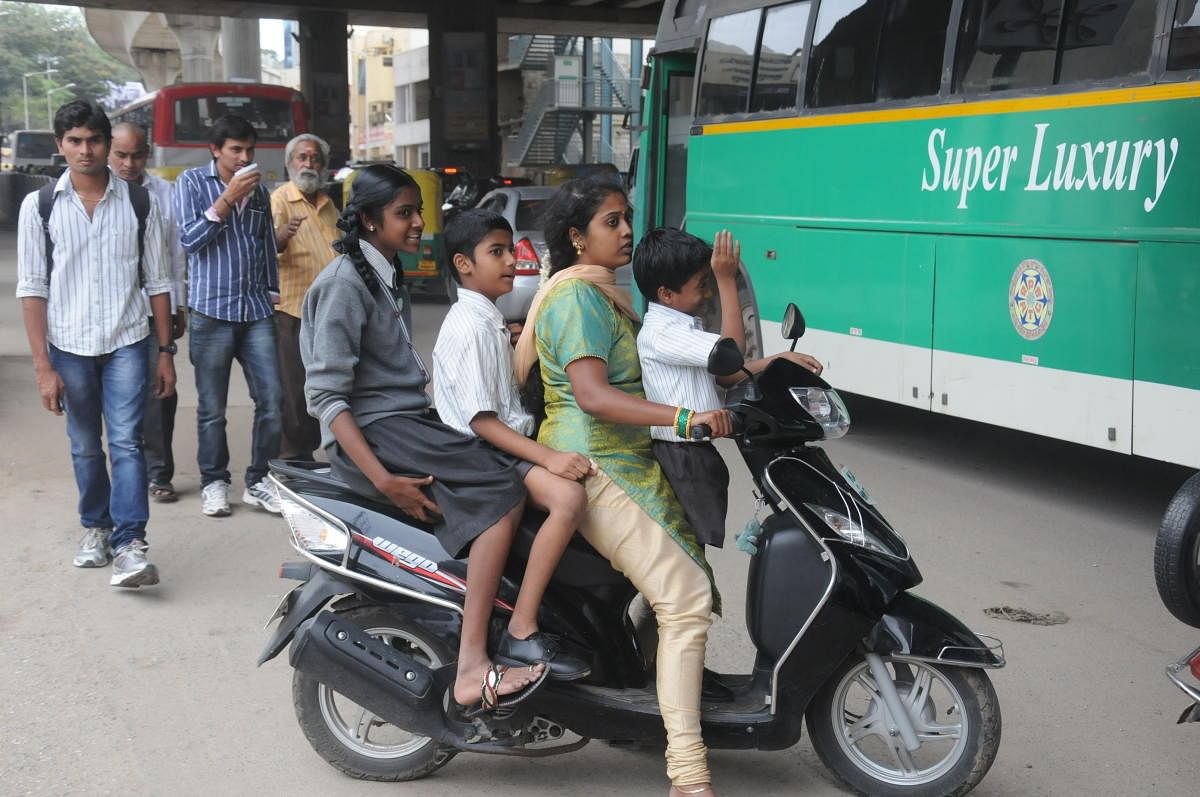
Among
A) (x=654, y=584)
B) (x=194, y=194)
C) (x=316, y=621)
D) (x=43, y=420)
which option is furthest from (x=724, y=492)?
(x=43, y=420)


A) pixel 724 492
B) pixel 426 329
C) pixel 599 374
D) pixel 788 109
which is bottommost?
pixel 426 329

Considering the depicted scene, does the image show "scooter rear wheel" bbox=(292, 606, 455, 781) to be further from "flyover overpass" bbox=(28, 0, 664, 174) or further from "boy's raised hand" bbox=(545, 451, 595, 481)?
"flyover overpass" bbox=(28, 0, 664, 174)

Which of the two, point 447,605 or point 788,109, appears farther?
point 788,109

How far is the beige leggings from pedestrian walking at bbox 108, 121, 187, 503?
3220 mm

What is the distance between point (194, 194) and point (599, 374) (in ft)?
12.5

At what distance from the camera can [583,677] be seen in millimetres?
3625

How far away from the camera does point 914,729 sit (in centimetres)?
353

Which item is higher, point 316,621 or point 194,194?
point 194,194

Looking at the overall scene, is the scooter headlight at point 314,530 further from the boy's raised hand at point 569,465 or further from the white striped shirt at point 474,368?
the boy's raised hand at point 569,465

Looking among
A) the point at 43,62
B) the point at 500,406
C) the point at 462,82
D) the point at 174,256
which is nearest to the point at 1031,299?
the point at 174,256

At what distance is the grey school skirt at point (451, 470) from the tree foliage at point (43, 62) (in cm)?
13282

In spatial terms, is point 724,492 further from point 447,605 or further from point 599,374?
point 447,605

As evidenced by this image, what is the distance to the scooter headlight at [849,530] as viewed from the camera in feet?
11.4

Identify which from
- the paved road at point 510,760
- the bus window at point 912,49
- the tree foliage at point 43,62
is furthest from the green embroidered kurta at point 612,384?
the tree foliage at point 43,62
